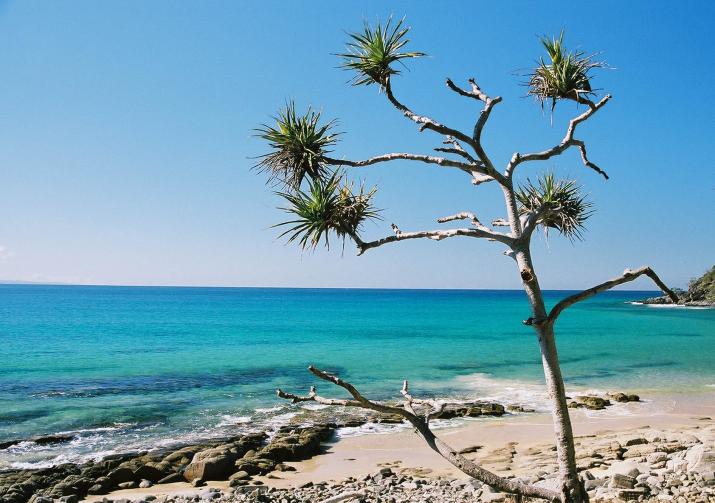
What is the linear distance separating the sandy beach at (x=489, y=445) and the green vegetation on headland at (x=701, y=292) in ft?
337

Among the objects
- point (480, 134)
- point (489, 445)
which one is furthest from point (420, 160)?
Result: point (489, 445)

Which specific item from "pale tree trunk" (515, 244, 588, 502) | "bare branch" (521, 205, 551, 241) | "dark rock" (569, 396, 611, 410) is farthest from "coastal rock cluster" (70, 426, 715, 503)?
"dark rock" (569, 396, 611, 410)

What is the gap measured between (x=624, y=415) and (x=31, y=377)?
28.1 meters

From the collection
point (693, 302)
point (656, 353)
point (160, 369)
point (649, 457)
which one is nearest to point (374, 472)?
point (649, 457)

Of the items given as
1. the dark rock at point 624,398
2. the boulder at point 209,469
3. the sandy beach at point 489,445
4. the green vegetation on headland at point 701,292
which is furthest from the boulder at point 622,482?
the green vegetation on headland at point 701,292

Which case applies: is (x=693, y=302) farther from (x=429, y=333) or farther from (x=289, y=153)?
(x=289, y=153)

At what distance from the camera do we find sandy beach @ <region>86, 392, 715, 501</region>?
12477 millimetres

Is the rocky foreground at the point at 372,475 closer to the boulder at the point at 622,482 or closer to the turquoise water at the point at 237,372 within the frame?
the boulder at the point at 622,482

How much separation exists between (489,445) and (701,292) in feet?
390

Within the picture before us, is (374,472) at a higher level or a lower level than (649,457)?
lower

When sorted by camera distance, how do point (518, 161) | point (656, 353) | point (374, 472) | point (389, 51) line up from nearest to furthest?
point (518, 161), point (389, 51), point (374, 472), point (656, 353)

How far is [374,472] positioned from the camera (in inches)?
500

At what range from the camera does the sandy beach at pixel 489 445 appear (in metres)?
12.5

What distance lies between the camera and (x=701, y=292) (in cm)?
11319
